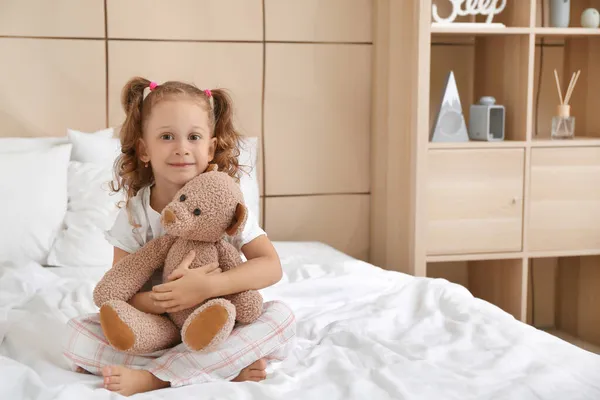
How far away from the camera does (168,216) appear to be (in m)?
1.39

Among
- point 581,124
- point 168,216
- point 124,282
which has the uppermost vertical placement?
point 581,124

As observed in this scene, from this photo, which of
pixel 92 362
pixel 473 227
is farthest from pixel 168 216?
pixel 473 227

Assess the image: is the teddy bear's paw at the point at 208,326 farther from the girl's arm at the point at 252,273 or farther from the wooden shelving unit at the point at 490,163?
the wooden shelving unit at the point at 490,163

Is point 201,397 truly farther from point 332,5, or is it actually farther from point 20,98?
point 332,5

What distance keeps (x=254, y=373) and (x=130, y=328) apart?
247 millimetres

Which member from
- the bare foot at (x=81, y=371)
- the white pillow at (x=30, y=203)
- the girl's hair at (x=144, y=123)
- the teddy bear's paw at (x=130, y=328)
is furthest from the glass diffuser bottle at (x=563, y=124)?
the bare foot at (x=81, y=371)

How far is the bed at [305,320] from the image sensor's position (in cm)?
129

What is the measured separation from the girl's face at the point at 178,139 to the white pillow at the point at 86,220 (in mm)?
779

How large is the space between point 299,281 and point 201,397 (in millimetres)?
852

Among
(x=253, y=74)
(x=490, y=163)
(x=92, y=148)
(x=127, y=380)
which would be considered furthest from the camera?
(x=253, y=74)

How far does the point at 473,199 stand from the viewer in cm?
261

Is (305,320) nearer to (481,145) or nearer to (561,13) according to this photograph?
(481,145)

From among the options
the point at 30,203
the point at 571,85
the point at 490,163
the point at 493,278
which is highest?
the point at 571,85

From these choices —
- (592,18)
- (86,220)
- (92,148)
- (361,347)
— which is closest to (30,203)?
(86,220)
